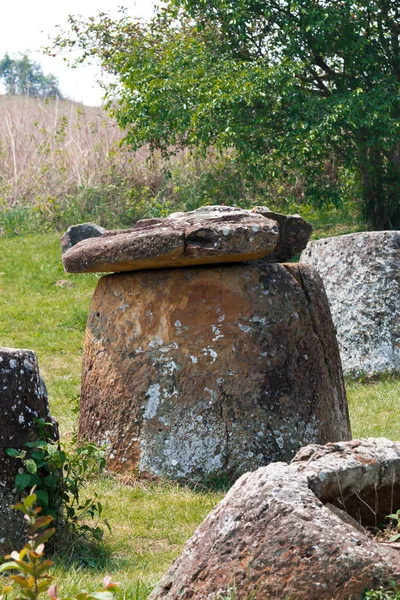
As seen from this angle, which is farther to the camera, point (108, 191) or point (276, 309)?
point (108, 191)

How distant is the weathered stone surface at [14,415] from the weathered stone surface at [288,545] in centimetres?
129

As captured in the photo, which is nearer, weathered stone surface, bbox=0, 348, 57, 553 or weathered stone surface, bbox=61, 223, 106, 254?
weathered stone surface, bbox=0, 348, 57, 553

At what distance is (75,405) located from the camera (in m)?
8.32

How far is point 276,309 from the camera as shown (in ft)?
18.9

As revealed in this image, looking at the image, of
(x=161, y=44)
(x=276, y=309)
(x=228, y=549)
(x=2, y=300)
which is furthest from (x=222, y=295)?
(x=161, y=44)

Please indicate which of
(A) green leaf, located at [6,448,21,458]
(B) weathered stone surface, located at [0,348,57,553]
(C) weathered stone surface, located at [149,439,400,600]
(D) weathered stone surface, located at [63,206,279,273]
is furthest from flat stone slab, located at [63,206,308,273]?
(C) weathered stone surface, located at [149,439,400,600]

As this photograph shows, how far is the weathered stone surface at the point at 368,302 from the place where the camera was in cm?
924

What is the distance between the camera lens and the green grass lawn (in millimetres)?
4262

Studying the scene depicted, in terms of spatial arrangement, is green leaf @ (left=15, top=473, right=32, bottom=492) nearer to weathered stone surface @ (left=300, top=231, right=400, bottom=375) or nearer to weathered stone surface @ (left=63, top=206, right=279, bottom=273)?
weathered stone surface @ (left=63, top=206, right=279, bottom=273)

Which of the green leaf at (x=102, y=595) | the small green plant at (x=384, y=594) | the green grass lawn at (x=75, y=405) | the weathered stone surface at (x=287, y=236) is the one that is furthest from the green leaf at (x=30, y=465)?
the weathered stone surface at (x=287, y=236)

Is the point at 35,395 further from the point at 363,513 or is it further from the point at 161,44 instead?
the point at 161,44

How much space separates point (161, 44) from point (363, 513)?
14159mm

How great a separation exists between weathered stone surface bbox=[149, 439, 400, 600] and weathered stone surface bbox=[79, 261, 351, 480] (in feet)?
7.52

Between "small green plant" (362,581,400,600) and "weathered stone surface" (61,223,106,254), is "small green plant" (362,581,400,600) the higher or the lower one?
the lower one
